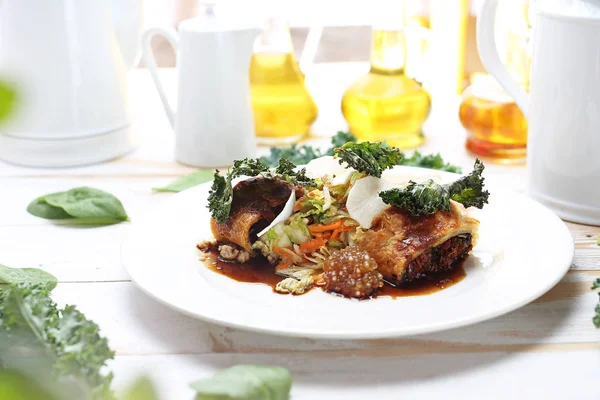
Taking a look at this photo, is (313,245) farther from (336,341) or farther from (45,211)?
(45,211)

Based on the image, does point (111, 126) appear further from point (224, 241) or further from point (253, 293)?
point (253, 293)

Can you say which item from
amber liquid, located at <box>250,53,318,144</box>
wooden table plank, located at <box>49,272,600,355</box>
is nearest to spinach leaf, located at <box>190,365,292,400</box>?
wooden table plank, located at <box>49,272,600,355</box>

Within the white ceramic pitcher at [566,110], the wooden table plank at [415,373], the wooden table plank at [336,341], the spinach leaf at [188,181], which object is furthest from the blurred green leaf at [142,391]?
the spinach leaf at [188,181]

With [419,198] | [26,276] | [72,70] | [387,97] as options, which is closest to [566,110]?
[419,198]

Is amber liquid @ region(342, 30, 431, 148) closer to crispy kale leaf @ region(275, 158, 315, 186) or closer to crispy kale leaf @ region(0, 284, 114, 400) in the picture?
crispy kale leaf @ region(275, 158, 315, 186)

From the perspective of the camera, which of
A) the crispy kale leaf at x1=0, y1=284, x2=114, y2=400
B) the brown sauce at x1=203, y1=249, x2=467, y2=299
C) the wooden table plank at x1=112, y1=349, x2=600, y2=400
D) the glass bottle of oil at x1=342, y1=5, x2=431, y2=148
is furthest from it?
the glass bottle of oil at x1=342, y1=5, x2=431, y2=148

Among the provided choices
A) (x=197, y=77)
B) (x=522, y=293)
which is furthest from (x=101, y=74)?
(x=522, y=293)

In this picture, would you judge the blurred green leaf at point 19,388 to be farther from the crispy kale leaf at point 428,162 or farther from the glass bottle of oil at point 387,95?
the glass bottle of oil at point 387,95
